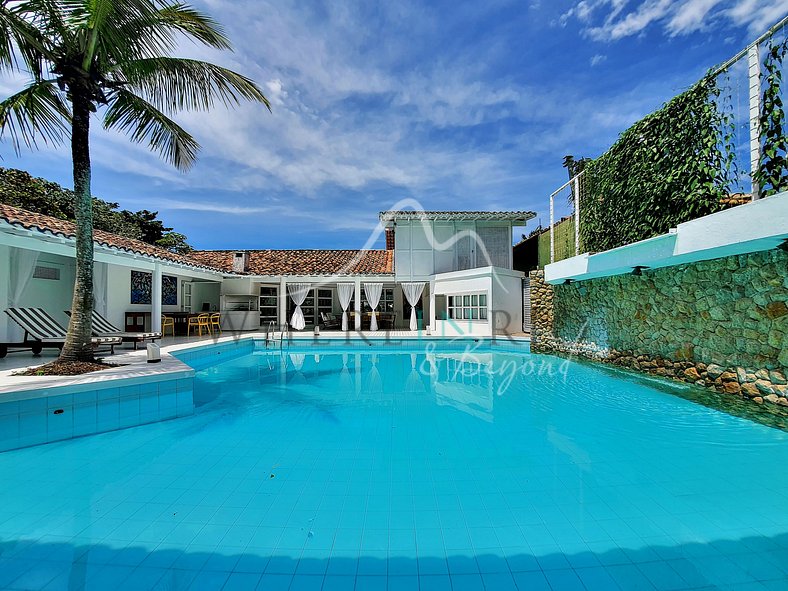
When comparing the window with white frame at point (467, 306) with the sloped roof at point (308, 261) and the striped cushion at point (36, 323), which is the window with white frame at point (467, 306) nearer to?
the sloped roof at point (308, 261)

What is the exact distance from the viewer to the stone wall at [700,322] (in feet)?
17.7

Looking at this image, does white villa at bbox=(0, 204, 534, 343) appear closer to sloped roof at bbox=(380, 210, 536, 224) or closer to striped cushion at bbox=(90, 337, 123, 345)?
sloped roof at bbox=(380, 210, 536, 224)

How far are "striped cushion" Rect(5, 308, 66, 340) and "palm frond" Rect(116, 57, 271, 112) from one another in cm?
586

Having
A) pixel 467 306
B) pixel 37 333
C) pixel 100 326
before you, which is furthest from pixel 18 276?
pixel 467 306

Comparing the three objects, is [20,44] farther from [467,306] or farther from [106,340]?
[467,306]

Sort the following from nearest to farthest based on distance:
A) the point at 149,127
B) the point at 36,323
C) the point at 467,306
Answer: the point at 149,127
the point at 36,323
the point at 467,306

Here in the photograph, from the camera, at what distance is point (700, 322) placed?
22.0ft

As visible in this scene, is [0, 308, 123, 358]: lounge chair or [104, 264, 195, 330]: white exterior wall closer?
[0, 308, 123, 358]: lounge chair

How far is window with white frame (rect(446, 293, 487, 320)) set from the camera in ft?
46.5

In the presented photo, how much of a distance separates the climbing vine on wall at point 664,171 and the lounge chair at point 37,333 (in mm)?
12000

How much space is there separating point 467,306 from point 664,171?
8602 mm

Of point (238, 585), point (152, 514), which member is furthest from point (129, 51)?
point (238, 585)

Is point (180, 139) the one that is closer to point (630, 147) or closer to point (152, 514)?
point (152, 514)

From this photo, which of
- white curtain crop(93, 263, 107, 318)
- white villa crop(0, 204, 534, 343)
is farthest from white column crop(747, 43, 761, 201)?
white curtain crop(93, 263, 107, 318)
